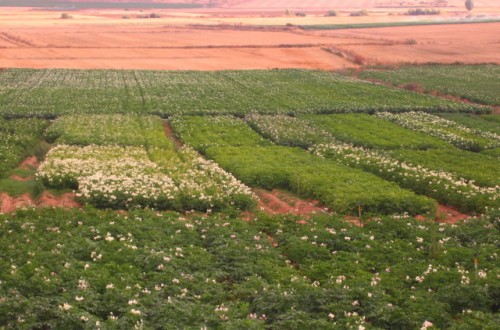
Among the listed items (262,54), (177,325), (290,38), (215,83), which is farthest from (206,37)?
(177,325)

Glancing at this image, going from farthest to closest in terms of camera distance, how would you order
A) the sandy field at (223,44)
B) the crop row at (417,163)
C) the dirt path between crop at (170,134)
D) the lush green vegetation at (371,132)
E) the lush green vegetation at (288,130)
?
the sandy field at (223,44) < the dirt path between crop at (170,134) < the lush green vegetation at (288,130) < the lush green vegetation at (371,132) < the crop row at (417,163)

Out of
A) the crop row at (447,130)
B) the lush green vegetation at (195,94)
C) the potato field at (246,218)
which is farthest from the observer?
the lush green vegetation at (195,94)

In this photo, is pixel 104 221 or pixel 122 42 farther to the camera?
pixel 122 42

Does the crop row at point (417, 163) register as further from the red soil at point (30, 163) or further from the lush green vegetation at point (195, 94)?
the red soil at point (30, 163)

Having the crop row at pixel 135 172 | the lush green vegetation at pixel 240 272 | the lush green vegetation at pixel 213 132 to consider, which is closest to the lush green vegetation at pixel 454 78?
the lush green vegetation at pixel 213 132

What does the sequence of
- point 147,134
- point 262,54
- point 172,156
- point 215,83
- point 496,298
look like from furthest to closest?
1. point 262,54
2. point 215,83
3. point 147,134
4. point 172,156
5. point 496,298

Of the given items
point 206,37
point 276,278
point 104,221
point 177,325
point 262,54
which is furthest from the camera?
point 206,37

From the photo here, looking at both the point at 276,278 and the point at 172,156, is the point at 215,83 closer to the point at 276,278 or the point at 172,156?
the point at 172,156
